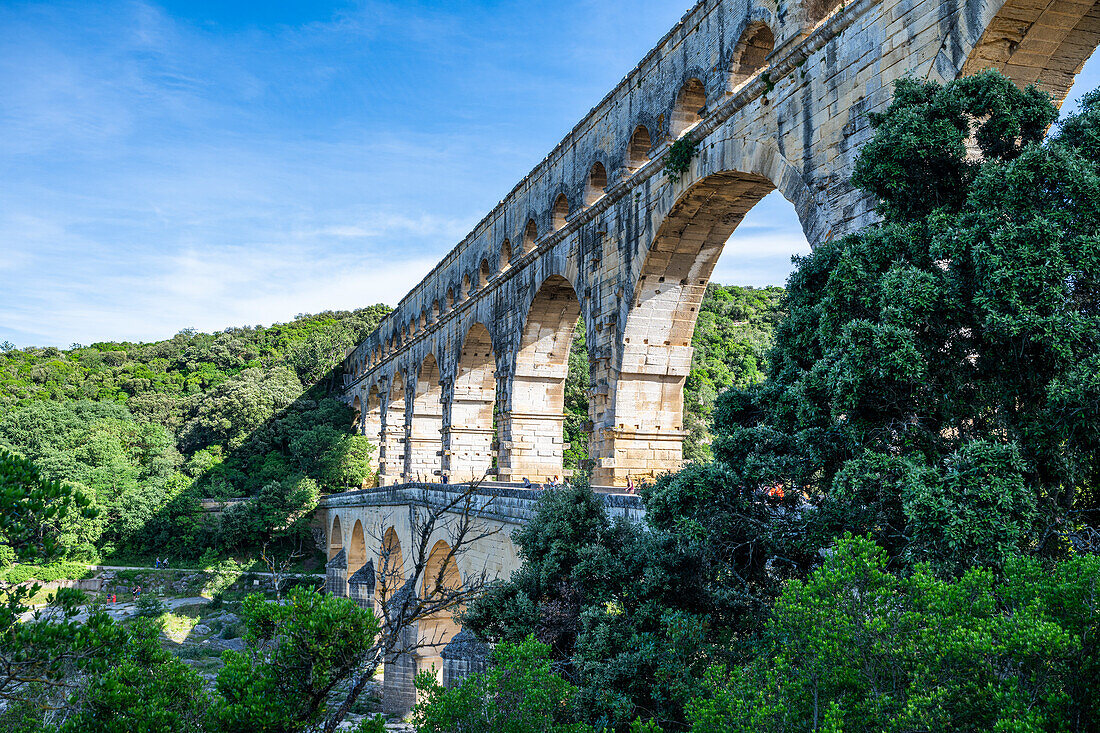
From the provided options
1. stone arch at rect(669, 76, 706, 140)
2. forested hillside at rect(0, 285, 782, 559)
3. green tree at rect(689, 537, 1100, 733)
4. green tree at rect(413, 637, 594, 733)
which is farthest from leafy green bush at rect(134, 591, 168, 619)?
green tree at rect(689, 537, 1100, 733)

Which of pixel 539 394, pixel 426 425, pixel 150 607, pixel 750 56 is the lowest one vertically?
pixel 150 607

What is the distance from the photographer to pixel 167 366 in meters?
55.9

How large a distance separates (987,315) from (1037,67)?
3566 mm

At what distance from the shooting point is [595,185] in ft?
47.0

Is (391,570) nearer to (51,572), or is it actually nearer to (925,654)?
(925,654)

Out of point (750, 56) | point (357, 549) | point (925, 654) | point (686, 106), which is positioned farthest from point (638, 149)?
point (357, 549)

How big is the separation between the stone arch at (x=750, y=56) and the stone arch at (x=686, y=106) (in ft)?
3.70

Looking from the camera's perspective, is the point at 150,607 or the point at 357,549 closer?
the point at 150,607

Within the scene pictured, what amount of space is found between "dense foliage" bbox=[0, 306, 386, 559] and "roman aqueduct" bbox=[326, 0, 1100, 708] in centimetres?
1145

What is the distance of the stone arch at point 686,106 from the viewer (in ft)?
37.4

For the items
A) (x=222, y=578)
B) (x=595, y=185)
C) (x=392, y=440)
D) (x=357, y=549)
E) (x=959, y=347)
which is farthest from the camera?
(x=392, y=440)

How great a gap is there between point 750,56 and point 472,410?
1297cm

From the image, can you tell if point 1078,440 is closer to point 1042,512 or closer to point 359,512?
point 1042,512

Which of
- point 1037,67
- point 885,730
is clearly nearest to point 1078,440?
point 885,730
